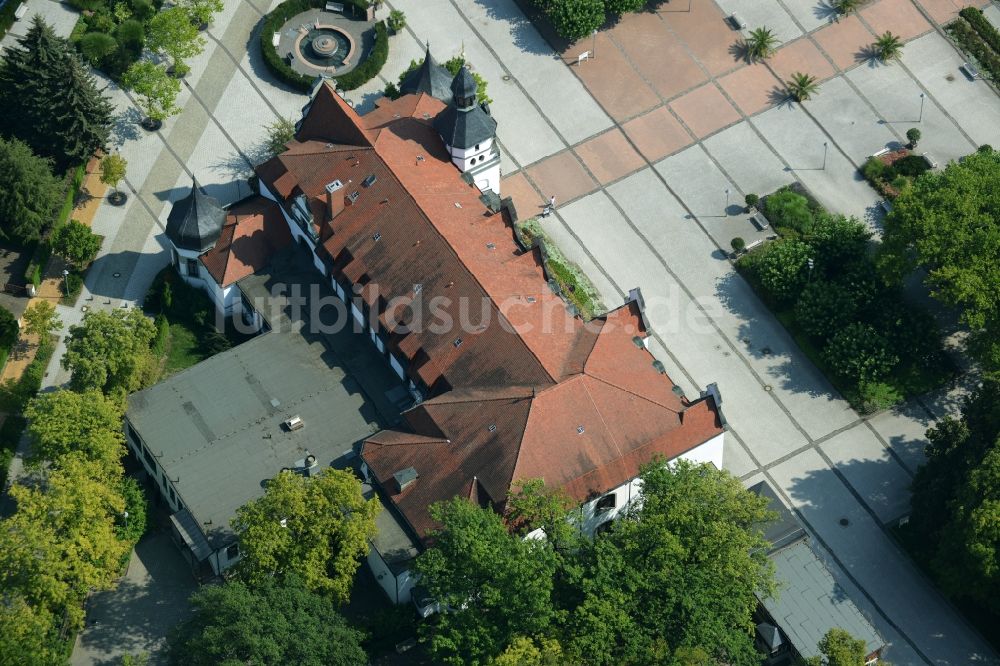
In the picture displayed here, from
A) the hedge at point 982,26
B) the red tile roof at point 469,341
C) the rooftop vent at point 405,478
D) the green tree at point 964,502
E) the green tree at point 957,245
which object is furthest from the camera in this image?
the hedge at point 982,26

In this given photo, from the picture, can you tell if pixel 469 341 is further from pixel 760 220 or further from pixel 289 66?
pixel 289 66

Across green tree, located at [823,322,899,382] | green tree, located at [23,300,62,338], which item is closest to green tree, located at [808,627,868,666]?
green tree, located at [823,322,899,382]

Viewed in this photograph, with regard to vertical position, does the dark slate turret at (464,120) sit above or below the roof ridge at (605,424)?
above

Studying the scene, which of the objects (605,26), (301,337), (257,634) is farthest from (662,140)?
(257,634)

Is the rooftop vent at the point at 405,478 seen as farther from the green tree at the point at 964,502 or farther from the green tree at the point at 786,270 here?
the green tree at the point at 964,502

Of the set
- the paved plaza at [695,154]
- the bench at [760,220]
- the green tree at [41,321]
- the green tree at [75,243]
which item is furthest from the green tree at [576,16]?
the green tree at [41,321]

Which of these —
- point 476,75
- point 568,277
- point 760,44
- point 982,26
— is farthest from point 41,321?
point 982,26
